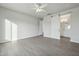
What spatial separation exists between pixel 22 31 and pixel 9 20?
1.68m

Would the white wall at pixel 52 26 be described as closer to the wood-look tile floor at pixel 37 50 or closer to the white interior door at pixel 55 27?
the white interior door at pixel 55 27

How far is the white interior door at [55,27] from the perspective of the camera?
6.35 meters

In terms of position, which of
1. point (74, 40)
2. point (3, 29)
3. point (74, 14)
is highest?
point (74, 14)

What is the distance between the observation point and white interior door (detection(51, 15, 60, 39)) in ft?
20.8

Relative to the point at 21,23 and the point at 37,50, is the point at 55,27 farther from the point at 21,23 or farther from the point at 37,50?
the point at 37,50

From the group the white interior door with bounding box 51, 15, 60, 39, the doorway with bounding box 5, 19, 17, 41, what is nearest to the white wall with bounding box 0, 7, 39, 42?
the doorway with bounding box 5, 19, 17, 41

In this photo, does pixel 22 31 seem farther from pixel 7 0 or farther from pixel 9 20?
pixel 7 0

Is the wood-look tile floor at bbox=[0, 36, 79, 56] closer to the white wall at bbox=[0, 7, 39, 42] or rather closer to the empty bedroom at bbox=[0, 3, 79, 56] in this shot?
the empty bedroom at bbox=[0, 3, 79, 56]

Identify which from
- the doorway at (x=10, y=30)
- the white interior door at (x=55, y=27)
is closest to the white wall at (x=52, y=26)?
the white interior door at (x=55, y=27)

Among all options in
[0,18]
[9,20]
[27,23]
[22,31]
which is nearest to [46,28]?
[27,23]

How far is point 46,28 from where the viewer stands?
7684 mm

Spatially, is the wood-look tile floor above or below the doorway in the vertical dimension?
below

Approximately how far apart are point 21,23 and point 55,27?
10.8ft

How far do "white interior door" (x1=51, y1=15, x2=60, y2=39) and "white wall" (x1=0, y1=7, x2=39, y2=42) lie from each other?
86.9 inches
